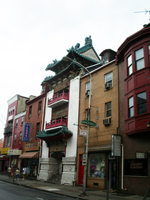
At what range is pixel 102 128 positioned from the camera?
2061cm

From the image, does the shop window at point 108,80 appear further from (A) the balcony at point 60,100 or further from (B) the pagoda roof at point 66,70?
(A) the balcony at point 60,100

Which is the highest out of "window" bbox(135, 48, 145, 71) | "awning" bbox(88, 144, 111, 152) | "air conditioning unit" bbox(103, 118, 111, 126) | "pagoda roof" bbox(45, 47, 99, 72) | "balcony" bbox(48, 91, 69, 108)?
"pagoda roof" bbox(45, 47, 99, 72)

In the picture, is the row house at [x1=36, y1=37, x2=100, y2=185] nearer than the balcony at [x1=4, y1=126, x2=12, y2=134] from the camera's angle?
Yes

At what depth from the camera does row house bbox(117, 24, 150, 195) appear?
51.5ft

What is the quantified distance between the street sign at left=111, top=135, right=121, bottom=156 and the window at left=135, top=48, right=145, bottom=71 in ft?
19.1

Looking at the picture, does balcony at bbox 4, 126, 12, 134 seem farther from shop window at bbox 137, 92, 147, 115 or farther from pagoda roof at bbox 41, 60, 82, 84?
shop window at bbox 137, 92, 147, 115

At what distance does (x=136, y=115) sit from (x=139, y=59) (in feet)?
15.1

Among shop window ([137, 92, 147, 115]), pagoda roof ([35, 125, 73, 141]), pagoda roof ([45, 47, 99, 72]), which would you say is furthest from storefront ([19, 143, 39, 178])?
shop window ([137, 92, 147, 115])

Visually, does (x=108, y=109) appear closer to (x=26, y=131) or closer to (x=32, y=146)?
(x=32, y=146)

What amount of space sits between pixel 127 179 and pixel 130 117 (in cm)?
473

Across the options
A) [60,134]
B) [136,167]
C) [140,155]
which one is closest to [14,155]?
[60,134]

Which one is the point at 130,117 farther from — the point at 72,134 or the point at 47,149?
the point at 47,149


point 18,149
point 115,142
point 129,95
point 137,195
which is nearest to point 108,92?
point 129,95

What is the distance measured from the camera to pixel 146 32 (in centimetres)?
1689
